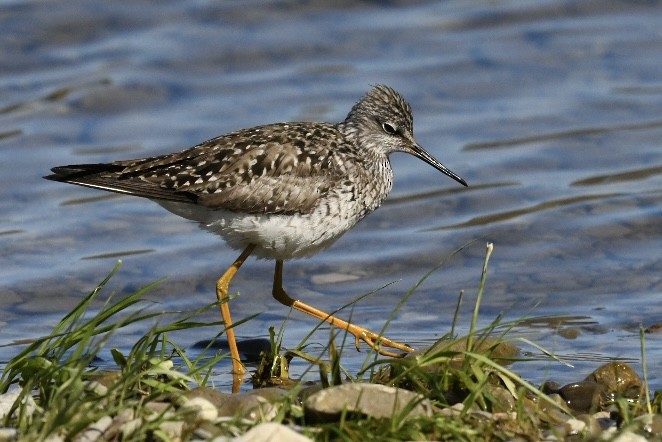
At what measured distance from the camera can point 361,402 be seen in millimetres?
5273

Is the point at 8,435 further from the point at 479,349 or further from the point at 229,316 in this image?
the point at 229,316

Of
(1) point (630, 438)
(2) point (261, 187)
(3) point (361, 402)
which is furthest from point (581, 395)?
(2) point (261, 187)

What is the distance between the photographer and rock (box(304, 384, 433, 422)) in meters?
5.22

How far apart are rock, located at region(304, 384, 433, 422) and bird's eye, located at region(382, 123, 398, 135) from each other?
3828mm

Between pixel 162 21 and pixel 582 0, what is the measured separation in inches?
217

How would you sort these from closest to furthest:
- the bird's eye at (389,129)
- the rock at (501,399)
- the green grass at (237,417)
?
the green grass at (237,417) → the rock at (501,399) → the bird's eye at (389,129)

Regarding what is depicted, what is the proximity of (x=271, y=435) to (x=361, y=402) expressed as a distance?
58 cm

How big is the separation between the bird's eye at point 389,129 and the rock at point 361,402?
151 inches

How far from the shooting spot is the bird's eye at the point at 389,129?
894 centimetres

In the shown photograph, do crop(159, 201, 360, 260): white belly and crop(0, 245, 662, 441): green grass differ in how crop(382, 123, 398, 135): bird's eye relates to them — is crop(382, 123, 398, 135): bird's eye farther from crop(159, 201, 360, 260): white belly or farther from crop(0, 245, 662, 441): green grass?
crop(0, 245, 662, 441): green grass

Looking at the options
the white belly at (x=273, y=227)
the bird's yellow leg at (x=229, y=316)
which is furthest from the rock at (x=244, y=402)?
the white belly at (x=273, y=227)

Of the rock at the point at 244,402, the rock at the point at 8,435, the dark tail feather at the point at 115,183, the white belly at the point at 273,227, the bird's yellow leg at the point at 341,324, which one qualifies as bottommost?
the bird's yellow leg at the point at 341,324

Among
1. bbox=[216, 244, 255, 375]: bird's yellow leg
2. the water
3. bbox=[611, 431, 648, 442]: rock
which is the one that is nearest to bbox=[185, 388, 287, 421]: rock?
bbox=[216, 244, 255, 375]: bird's yellow leg

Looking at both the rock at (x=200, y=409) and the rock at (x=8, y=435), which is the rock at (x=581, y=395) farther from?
the rock at (x=8, y=435)
